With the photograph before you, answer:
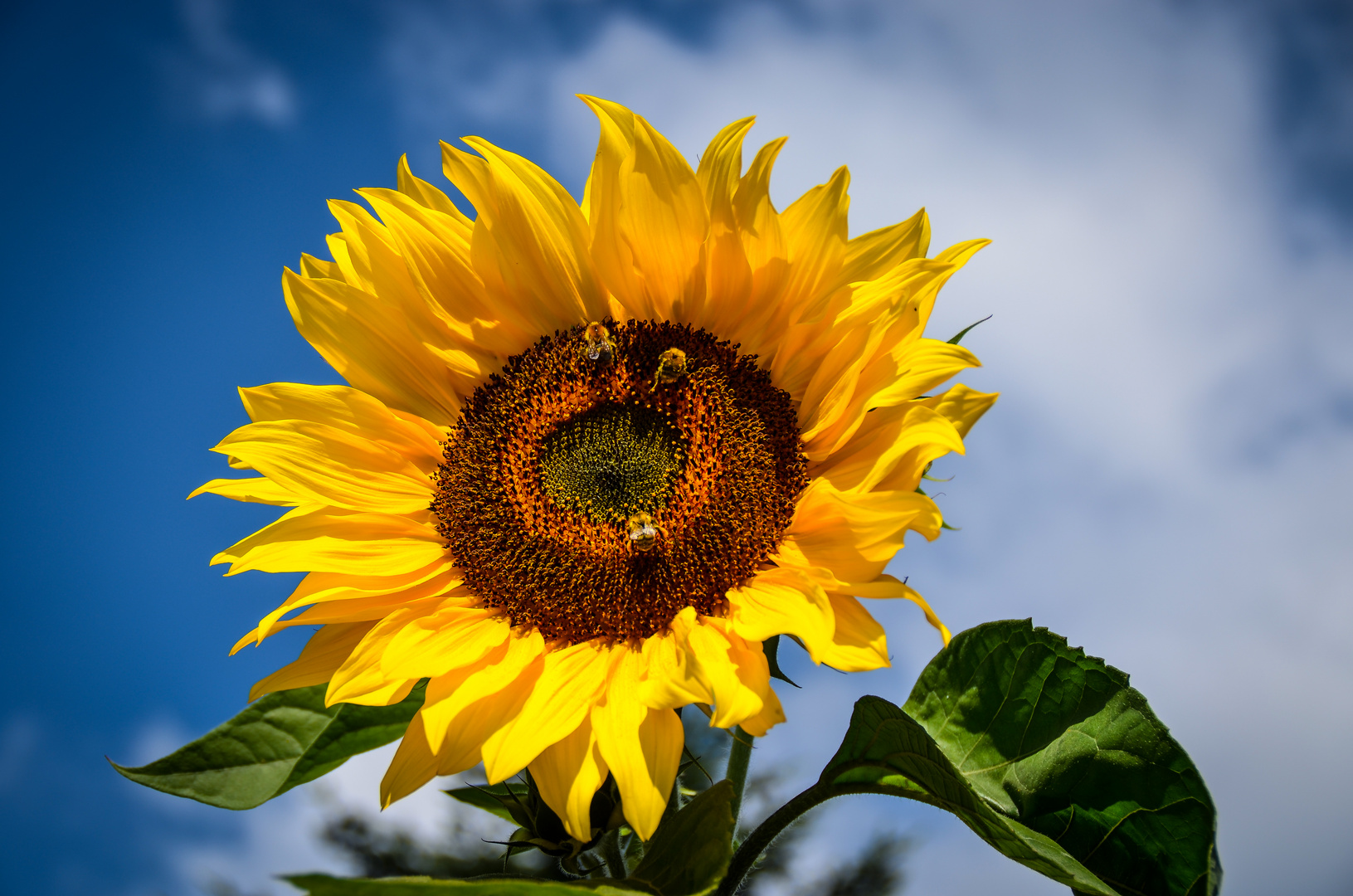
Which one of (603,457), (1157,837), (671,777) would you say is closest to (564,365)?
(603,457)

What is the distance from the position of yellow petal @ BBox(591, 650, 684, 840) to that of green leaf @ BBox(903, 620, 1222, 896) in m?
0.78

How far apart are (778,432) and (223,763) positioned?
1.70 m

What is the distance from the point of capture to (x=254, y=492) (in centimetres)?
252

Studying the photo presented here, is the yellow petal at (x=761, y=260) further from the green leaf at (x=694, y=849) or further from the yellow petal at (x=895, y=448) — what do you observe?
the green leaf at (x=694, y=849)

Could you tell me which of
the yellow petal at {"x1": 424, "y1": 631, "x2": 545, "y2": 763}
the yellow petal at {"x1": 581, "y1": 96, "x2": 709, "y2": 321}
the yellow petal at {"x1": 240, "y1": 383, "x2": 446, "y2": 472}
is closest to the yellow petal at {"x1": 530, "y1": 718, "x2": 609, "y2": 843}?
the yellow petal at {"x1": 424, "y1": 631, "x2": 545, "y2": 763}

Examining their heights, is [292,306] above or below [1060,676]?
above

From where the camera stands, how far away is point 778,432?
2.51m

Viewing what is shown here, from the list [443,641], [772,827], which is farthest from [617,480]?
[772,827]

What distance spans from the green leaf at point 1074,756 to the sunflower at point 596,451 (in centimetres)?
52

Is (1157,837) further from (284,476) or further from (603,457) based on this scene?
(284,476)

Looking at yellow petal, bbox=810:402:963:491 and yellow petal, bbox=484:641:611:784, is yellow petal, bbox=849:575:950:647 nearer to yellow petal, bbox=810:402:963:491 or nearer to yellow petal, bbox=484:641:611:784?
yellow petal, bbox=810:402:963:491

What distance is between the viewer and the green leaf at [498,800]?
2.29 meters

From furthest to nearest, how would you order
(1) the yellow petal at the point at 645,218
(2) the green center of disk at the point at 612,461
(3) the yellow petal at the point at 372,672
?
(2) the green center of disk at the point at 612,461 < (1) the yellow petal at the point at 645,218 < (3) the yellow petal at the point at 372,672

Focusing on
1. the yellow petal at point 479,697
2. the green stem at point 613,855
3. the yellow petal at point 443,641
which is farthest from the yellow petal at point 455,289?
the green stem at point 613,855
